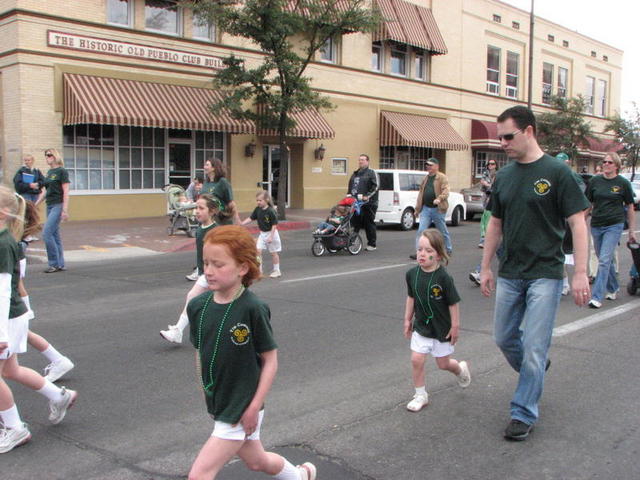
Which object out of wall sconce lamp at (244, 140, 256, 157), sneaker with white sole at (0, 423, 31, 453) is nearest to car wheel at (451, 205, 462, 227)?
wall sconce lamp at (244, 140, 256, 157)

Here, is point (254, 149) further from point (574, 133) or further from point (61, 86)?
point (574, 133)

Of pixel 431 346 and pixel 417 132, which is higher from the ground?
pixel 417 132

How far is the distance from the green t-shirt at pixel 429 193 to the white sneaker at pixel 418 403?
6.77 m

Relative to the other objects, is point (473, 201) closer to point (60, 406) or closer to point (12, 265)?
point (60, 406)

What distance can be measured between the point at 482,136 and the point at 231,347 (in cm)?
3022

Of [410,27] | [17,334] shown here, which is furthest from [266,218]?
[410,27]

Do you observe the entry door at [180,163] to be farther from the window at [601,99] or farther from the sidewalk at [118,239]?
the window at [601,99]

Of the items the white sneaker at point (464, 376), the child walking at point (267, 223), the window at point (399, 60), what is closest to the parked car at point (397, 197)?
the child walking at point (267, 223)

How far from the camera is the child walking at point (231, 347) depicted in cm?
282

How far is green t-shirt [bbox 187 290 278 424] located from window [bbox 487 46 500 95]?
32335 millimetres

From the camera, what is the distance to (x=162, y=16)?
19.3m

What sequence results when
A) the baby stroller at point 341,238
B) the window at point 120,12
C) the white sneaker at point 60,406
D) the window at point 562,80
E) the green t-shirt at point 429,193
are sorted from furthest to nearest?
the window at point 562,80 → the window at point 120,12 → the baby stroller at point 341,238 → the green t-shirt at point 429,193 → the white sneaker at point 60,406

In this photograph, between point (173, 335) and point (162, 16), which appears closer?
point (173, 335)

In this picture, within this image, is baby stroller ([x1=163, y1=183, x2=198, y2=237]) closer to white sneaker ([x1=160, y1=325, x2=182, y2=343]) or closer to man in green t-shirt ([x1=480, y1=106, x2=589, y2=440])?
white sneaker ([x1=160, y1=325, x2=182, y2=343])
